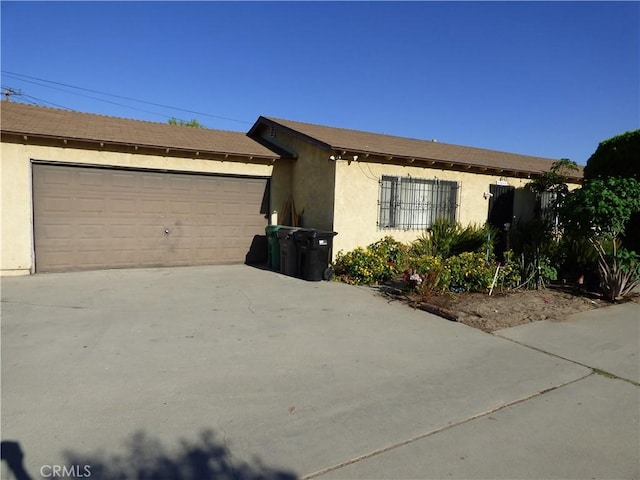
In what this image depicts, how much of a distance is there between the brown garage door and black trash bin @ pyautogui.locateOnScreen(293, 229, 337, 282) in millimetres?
2577

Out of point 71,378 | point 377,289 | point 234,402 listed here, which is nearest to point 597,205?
point 377,289

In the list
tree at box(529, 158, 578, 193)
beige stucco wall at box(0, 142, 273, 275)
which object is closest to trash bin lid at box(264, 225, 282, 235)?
beige stucco wall at box(0, 142, 273, 275)

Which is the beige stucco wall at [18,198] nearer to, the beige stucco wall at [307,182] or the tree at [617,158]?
the beige stucco wall at [307,182]

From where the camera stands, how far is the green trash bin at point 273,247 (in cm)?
1066

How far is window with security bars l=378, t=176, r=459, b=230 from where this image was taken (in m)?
10.8

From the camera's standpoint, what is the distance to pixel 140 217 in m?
10.3

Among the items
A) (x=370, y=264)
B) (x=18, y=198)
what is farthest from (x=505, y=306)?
(x=18, y=198)

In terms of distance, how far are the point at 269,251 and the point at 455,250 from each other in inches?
187

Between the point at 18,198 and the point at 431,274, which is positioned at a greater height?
the point at 18,198

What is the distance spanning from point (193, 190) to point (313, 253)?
380 cm

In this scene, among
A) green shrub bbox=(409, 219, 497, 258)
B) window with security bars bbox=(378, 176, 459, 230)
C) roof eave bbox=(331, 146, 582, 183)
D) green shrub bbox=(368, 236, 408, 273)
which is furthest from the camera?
window with security bars bbox=(378, 176, 459, 230)

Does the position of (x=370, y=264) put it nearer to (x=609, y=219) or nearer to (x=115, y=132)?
(x=609, y=219)

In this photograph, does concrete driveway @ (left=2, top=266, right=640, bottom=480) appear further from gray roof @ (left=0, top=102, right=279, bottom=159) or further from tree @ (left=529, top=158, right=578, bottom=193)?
gray roof @ (left=0, top=102, right=279, bottom=159)

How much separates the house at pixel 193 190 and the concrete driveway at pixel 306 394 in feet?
9.86
